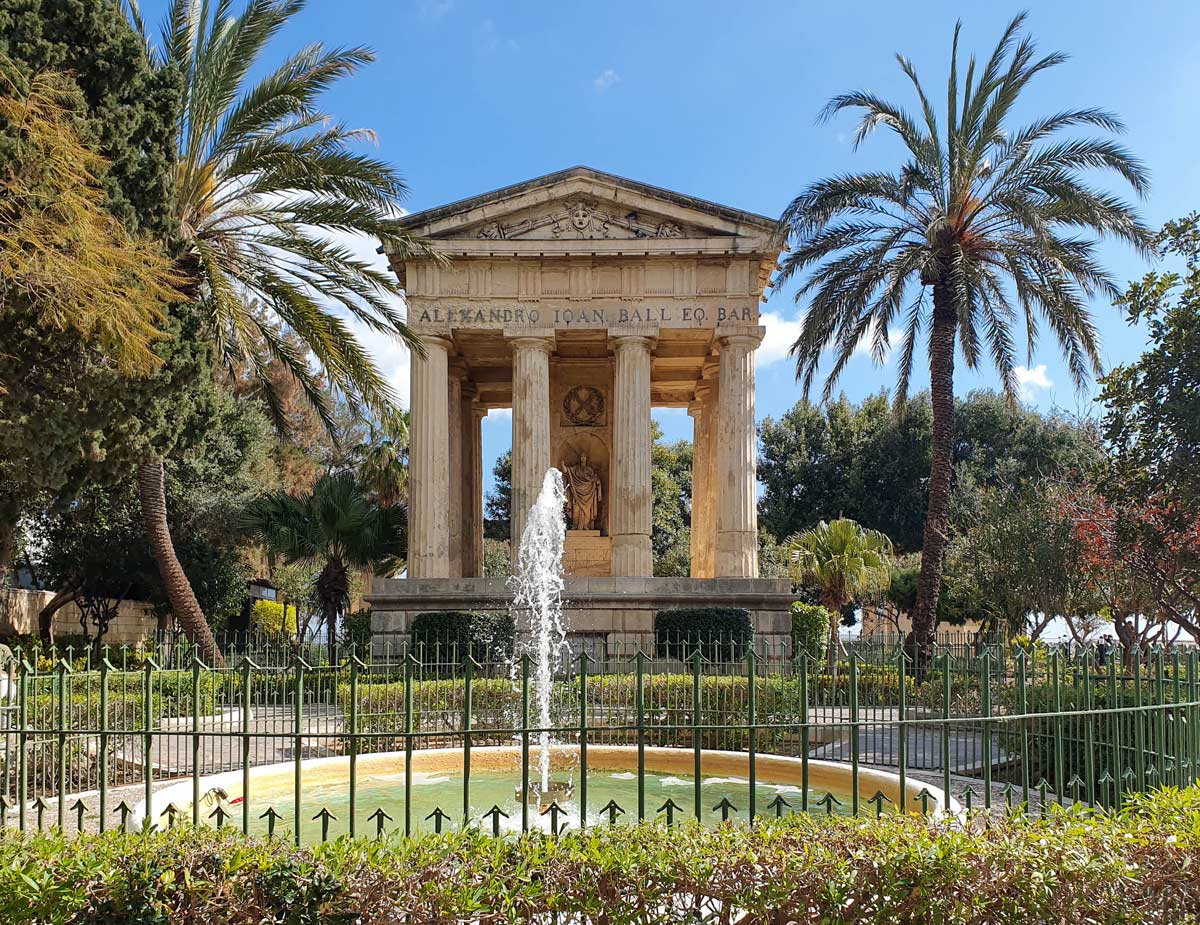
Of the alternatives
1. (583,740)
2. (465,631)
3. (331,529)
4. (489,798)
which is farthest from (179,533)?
(583,740)

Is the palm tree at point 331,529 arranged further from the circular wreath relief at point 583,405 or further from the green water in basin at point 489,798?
the green water in basin at point 489,798

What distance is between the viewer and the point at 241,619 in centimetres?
3697

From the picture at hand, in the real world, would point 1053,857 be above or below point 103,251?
below

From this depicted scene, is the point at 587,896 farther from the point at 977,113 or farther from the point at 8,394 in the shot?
the point at 977,113

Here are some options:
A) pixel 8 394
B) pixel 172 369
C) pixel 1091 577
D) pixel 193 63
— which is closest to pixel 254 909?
pixel 8 394

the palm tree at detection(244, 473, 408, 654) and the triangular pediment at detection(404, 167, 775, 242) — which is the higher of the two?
the triangular pediment at detection(404, 167, 775, 242)

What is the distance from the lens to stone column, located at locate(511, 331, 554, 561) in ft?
78.0

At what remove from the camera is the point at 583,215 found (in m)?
24.0

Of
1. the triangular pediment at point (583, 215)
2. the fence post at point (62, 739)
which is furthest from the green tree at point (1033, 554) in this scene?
the fence post at point (62, 739)

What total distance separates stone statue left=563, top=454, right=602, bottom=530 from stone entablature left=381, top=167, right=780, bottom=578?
2.83 m

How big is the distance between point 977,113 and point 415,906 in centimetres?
2028

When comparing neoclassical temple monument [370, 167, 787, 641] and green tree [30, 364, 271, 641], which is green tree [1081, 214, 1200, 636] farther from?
green tree [30, 364, 271, 641]

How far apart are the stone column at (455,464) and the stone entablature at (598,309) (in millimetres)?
1731

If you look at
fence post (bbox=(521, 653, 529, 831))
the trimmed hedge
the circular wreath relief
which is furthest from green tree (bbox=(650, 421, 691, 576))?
fence post (bbox=(521, 653, 529, 831))
